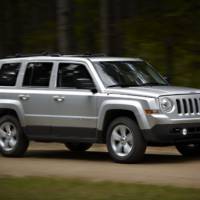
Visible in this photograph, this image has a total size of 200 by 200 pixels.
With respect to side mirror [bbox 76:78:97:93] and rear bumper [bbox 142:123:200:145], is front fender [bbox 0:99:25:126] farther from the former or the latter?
rear bumper [bbox 142:123:200:145]

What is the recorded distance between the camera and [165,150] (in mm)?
15930

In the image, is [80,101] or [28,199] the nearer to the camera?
[28,199]

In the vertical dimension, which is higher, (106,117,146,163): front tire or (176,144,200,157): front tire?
(106,117,146,163): front tire

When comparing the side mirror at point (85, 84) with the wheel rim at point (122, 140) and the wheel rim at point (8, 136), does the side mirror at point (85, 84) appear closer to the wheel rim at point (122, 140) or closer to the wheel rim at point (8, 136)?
the wheel rim at point (122, 140)

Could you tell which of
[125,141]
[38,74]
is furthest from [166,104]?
[38,74]

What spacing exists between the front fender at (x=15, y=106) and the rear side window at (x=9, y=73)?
0.40 metres

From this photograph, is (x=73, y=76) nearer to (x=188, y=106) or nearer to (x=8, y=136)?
(x=8, y=136)

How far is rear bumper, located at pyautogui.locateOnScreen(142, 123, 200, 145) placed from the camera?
12.5 metres

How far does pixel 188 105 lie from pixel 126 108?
1.08 meters

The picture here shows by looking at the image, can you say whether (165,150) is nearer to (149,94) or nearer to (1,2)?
(149,94)

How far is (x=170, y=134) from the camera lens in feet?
41.2

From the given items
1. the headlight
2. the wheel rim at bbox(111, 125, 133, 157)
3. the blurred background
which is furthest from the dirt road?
the blurred background

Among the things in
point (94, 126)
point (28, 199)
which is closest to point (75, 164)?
point (94, 126)

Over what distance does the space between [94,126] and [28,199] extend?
4.49 m
